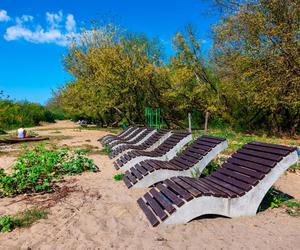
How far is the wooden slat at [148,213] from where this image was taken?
176 inches

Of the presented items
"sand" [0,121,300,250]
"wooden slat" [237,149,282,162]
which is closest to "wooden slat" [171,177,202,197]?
"sand" [0,121,300,250]

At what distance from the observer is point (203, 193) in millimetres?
4496

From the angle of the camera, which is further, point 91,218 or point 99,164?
point 99,164

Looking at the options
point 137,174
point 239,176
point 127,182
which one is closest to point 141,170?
point 137,174

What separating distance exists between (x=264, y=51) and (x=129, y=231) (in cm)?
1740

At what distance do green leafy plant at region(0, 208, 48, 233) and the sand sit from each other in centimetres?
12

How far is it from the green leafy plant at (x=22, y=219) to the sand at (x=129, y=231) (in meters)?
0.12

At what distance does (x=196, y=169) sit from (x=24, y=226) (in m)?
3.57

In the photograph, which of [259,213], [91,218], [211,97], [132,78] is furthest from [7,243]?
[211,97]

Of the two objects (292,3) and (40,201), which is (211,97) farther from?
(40,201)

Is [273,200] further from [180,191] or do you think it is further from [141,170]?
[141,170]

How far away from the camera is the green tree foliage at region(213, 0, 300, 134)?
18.2m

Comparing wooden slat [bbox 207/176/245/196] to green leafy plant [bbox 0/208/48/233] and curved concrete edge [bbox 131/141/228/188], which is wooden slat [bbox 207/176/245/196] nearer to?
curved concrete edge [bbox 131/141/228/188]

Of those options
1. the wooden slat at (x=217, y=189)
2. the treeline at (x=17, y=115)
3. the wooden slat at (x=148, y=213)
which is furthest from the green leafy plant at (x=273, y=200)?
the treeline at (x=17, y=115)
